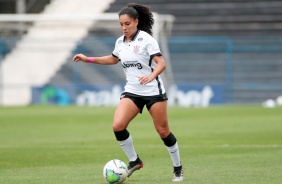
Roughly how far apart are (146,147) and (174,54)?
20.4 metres

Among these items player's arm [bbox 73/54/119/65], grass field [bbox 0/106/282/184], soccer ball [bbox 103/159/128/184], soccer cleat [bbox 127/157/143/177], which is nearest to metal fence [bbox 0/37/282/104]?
grass field [bbox 0/106/282/184]

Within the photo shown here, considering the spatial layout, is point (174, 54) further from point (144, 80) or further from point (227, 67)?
point (144, 80)

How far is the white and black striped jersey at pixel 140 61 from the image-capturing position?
34.7ft

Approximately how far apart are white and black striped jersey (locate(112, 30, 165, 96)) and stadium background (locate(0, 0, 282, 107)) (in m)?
22.5

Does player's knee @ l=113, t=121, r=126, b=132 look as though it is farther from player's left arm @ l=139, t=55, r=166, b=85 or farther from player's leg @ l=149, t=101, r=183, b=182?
player's left arm @ l=139, t=55, r=166, b=85

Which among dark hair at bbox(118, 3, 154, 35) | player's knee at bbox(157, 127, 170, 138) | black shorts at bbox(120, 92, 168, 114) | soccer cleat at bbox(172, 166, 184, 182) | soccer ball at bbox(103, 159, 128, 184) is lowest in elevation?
soccer cleat at bbox(172, 166, 184, 182)

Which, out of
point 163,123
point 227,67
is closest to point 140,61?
point 163,123

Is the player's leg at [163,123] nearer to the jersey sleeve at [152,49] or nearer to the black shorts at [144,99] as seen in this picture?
the black shorts at [144,99]

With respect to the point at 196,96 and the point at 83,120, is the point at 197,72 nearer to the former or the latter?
the point at 196,96

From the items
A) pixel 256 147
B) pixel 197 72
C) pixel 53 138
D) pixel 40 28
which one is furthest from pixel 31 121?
pixel 40 28

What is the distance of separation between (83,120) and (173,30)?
1453cm

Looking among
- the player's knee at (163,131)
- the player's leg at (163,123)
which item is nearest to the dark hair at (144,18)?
the player's leg at (163,123)

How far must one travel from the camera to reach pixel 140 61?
34.8 ft

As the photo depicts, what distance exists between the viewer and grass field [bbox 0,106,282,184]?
1106 centimetres
